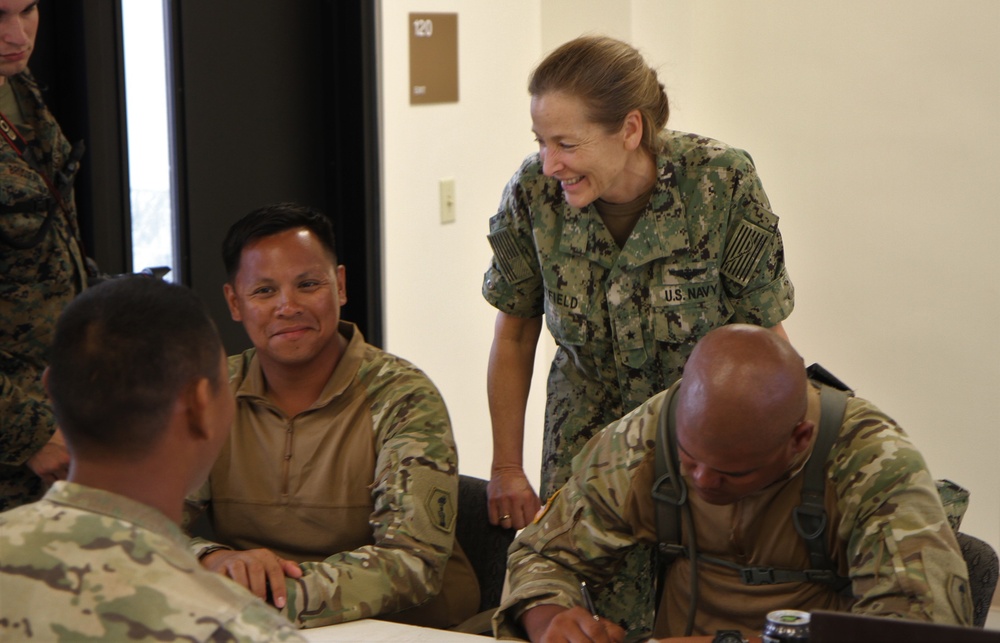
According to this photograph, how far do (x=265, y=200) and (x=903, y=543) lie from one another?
237 centimetres

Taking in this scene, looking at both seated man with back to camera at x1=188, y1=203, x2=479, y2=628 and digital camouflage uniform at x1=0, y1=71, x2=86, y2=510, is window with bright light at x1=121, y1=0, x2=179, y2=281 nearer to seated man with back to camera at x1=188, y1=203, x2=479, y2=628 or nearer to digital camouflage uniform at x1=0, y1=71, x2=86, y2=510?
digital camouflage uniform at x1=0, y1=71, x2=86, y2=510

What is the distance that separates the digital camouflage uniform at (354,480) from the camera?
2.00 meters

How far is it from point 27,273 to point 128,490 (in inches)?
50.5

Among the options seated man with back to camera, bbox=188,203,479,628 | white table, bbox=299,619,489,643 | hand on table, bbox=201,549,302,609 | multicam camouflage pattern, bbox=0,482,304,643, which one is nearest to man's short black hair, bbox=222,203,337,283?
seated man with back to camera, bbox=188,203,479,628

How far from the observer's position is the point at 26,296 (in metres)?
2.26

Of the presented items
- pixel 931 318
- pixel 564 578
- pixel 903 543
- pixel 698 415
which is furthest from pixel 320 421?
pixel 931 318

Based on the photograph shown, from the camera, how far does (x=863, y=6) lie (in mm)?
3748

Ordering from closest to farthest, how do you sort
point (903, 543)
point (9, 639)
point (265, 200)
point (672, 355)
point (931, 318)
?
point (9, 639), point (903, 543), point (672, 355), point (265, 200), point (931, 318)

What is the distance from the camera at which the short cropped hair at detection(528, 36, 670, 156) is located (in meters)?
2.15

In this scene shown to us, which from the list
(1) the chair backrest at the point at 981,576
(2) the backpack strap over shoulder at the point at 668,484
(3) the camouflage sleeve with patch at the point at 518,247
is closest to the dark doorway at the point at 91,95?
(3) the camouflage sleeve with patch at the point at 518,247

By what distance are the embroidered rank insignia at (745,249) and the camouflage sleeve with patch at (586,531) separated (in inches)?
20.6

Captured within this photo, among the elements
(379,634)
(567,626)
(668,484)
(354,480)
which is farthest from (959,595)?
(354,480)

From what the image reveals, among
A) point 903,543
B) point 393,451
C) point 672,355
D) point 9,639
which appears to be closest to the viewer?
point 9,639

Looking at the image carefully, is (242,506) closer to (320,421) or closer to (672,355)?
(320,421)
